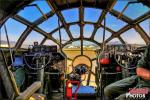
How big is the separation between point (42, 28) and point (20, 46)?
817mm

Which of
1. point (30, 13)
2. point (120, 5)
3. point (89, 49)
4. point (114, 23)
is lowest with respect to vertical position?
point (89, 49)

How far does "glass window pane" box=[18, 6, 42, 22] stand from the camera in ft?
22.3

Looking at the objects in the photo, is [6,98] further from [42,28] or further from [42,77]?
[42,28]

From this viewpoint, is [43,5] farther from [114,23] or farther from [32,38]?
[114,23]

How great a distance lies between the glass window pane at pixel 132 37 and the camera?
24.1 ft

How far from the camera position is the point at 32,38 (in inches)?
307

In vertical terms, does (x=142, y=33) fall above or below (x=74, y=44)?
above

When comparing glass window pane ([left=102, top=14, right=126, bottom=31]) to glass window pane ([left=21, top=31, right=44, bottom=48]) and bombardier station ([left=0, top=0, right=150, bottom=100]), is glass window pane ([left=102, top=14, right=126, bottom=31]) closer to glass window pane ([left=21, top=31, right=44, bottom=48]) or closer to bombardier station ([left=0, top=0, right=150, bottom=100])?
bombardier station ([left=0, top=0, right=150, bottom=100])

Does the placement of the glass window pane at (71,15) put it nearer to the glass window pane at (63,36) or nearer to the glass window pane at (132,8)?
the glass window pane at (63,36)

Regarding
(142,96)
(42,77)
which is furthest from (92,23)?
(142,96)

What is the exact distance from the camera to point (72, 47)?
8570mm

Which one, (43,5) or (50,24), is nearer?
(43,5)

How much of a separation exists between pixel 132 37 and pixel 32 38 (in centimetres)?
275

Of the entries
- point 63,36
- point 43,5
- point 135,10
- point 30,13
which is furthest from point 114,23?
point 30,13
